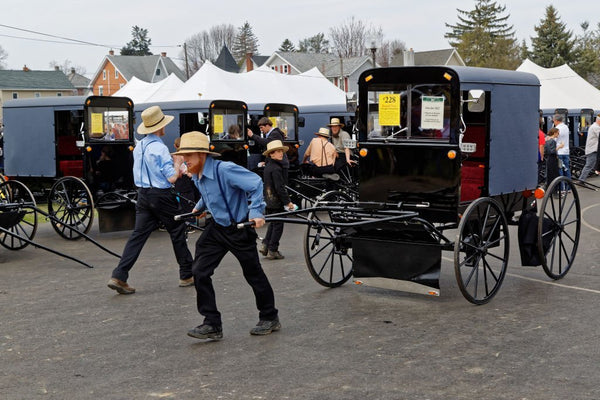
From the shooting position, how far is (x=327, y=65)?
3393 inches

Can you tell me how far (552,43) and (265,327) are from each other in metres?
74.9

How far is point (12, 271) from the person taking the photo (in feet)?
33.3

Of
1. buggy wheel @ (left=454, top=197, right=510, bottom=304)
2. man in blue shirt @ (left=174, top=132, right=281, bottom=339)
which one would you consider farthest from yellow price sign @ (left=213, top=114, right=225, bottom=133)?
man in blue shirt @ (left=174, top=132, right=281, bottom=339)

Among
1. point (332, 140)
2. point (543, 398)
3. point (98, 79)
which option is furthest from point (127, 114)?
point (98, 79)

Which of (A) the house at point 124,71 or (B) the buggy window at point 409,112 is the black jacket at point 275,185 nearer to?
(B) the buggy window at point 409,112

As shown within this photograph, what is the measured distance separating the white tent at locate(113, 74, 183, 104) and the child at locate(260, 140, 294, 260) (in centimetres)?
1735

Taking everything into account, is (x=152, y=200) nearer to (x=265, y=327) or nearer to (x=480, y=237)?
(x=265, y=327)

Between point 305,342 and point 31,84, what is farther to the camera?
point 31,84

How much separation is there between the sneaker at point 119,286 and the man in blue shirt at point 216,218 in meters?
2.11

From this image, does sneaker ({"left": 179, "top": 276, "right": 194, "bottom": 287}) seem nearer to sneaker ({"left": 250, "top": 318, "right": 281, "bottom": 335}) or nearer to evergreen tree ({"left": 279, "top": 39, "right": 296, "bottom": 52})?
sneaker ({"left": 250, "top": 318, "right": 281, "bottom": 335})

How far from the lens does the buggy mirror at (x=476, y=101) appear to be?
7972 millimetres

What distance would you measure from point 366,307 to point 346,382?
7.48 ft

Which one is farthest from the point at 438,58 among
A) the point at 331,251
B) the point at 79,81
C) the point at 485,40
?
the point at 331,251

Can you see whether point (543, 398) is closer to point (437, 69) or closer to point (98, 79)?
point (437, 69)
